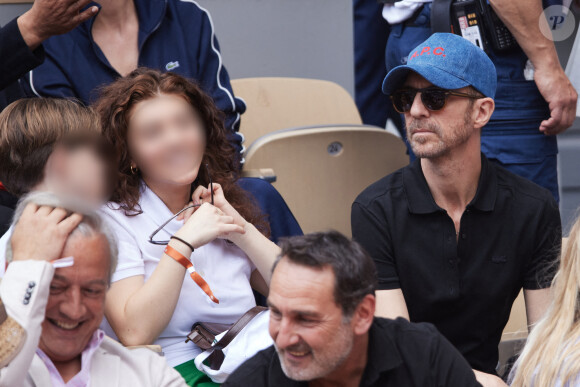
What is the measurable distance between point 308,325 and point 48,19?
1.51m

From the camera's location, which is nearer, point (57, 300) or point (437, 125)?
point (57, 300)

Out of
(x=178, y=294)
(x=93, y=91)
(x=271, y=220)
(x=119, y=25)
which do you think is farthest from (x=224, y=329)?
(x=119, y=25)

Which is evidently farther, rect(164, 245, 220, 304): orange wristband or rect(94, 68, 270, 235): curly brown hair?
rect(94, 68, 270, 235): curly brown hair

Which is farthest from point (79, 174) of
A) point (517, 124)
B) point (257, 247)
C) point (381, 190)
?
point (517, 124)

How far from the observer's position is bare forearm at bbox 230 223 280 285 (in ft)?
8.73

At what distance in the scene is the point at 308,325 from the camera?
72.6 inches

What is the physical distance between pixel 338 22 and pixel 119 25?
1931 millimetres

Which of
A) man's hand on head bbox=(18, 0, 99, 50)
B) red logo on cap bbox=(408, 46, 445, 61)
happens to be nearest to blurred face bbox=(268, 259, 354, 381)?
red logo on cap bbox=(408, 46, 445, 61)

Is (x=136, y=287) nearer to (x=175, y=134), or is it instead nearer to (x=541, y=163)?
(x=175, y=134)

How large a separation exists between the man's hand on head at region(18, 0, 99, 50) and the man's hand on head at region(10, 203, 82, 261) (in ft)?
3.30

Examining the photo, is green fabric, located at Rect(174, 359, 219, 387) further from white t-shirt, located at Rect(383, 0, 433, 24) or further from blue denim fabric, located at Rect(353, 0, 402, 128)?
blue denim fabric, located at Rect(353, 0, 402, 128)

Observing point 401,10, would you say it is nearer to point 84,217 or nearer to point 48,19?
point 48,19

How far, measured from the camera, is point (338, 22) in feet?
16.2

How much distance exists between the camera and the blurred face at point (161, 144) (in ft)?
8.95
